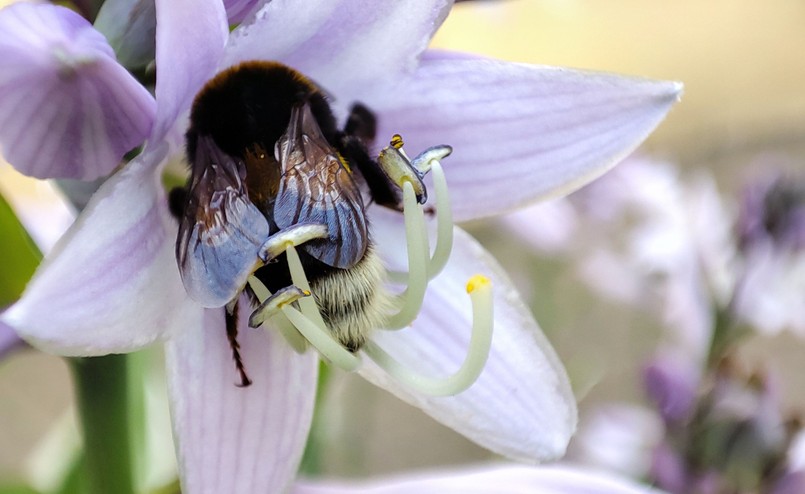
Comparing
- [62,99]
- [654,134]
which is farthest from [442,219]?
[654,134]

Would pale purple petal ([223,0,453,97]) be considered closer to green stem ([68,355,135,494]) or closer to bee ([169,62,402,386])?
bee ([169,62,402,386])

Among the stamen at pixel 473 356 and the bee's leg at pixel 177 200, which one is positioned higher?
the bee's leg at pixel 177 200

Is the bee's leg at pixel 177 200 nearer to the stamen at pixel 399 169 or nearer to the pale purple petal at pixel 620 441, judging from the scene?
the stamen at pixel 399 169

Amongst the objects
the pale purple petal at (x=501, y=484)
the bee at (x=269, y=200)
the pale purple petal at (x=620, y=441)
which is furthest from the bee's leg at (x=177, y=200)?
the pale purple petal at (x=620, y=441)

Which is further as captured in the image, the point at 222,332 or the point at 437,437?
the point at 437,437

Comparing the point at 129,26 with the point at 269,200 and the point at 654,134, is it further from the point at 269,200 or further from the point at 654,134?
the point at 654,134

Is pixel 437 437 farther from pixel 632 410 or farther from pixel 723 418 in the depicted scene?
pixel 723 418

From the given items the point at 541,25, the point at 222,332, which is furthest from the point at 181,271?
the point at 541,25
